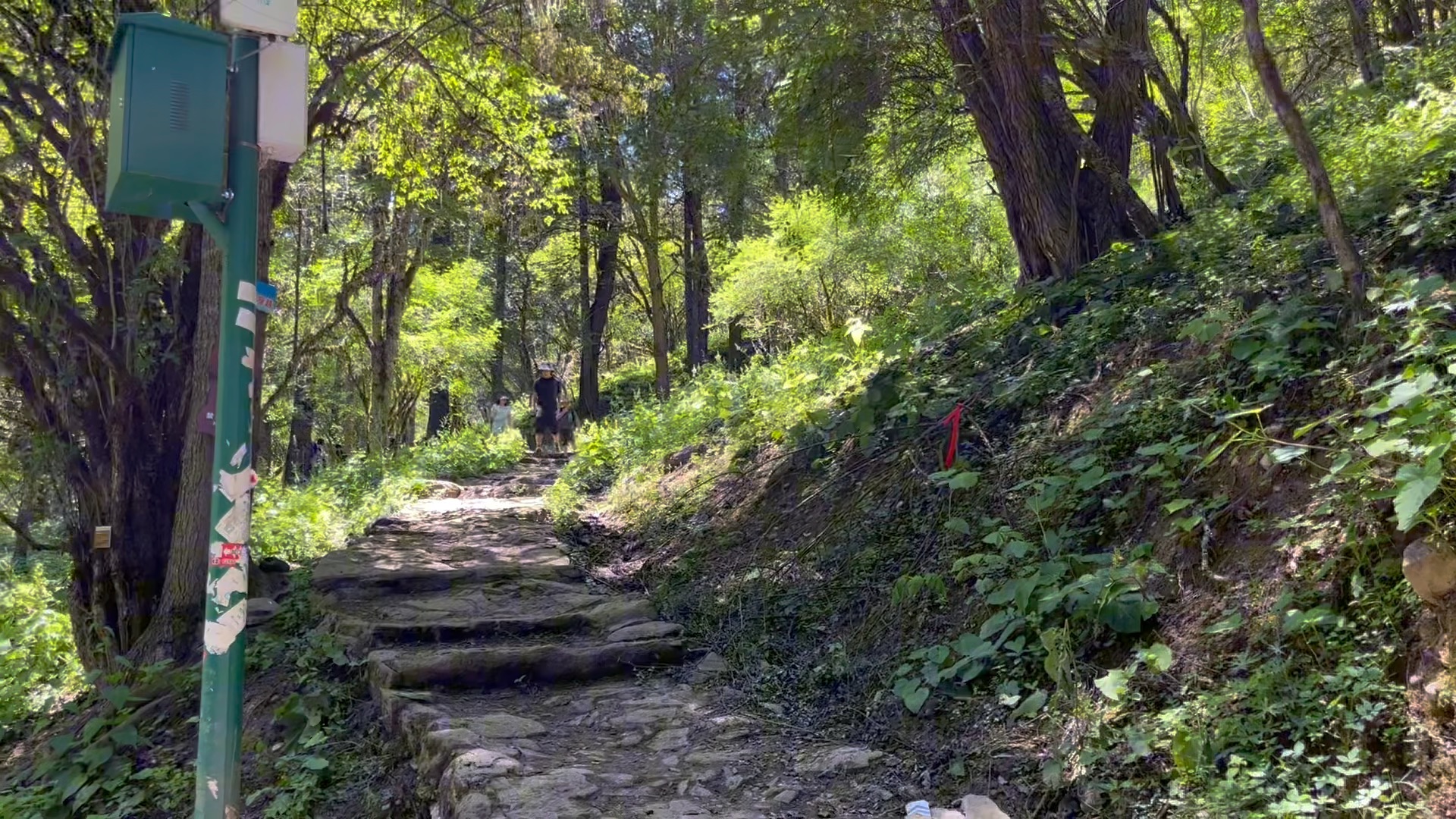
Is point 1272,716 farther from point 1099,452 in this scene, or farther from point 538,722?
point 538,722

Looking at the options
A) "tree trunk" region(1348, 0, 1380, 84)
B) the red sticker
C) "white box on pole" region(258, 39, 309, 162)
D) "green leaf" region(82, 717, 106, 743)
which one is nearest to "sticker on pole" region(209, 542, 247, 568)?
the red sticker

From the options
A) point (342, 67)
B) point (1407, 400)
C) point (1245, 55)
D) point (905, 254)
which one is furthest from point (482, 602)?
point (1245, 55)

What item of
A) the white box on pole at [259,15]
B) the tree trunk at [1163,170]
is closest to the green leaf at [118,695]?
the white box on pole at [259,15]

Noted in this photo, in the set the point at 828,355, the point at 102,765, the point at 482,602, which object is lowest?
the point at 102,765

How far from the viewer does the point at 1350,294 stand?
3.43 metres

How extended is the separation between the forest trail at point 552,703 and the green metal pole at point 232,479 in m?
0.78

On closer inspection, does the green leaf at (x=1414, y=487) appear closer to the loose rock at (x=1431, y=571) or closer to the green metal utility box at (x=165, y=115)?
the loose rock at (x=1431, y=571)

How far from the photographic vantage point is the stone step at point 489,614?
5.20 meters

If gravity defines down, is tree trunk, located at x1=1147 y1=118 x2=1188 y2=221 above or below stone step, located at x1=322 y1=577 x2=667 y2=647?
above

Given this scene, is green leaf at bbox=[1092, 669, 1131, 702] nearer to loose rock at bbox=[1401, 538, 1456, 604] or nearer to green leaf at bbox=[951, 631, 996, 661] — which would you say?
green leaf at bbox=[951, 631, 996, 661]

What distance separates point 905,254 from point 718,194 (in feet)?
14.4

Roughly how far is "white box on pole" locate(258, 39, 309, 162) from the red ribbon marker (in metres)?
3.26

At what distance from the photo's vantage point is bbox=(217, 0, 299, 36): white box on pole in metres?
2.84

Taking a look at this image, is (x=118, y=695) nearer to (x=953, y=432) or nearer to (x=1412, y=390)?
(x=953, y=432)
